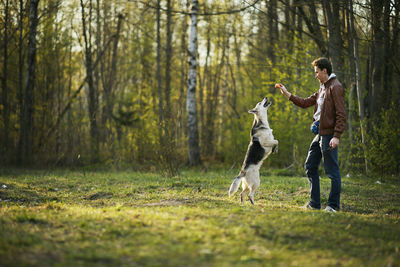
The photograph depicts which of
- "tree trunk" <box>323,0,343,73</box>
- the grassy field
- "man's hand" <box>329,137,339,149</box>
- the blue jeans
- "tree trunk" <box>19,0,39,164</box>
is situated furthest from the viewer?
"tree trunk" <box>19,0,39,164</box>

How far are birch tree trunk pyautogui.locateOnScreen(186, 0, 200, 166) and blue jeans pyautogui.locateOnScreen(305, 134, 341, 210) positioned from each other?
9.69m

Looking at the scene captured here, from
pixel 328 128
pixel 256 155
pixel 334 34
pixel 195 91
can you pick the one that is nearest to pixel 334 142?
pixel 328 128

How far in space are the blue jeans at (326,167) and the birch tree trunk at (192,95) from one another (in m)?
9.69

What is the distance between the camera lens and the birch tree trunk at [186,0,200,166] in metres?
15.4

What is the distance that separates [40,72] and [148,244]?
1569 centimetres

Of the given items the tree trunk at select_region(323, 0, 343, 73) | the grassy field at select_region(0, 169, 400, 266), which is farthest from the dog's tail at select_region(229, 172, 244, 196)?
the tree trunk at select_region(323, 0, 343, 73)

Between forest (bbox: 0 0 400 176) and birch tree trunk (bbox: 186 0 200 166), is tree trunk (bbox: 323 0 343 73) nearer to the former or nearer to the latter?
forest (bbox: 0 0 400 176)

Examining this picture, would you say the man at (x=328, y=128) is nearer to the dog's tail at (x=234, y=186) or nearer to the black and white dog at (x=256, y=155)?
the black and white dog at (x=256, y=155)

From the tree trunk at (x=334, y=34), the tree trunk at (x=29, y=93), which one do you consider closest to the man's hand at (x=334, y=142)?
the tree trunk at (x=334, y=34)

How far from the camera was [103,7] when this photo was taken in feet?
64.7

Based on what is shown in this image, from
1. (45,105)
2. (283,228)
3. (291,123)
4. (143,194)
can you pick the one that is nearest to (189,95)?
(291,123)

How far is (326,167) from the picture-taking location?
6.08 meters

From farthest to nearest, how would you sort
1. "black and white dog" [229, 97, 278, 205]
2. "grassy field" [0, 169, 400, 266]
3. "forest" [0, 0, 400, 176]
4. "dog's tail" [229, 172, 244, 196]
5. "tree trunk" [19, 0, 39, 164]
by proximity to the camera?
"tree trunk" [19, 0, 39, 164] → "forest" [0, 0, 400, 176] → "black and white dog" [229, 97, 278, 205] → "dog's tail" [229, 172, 244, 196] → "grassy field" [0, 169, 400, 266]

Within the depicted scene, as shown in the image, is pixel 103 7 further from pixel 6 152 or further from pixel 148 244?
pixel 148 244
